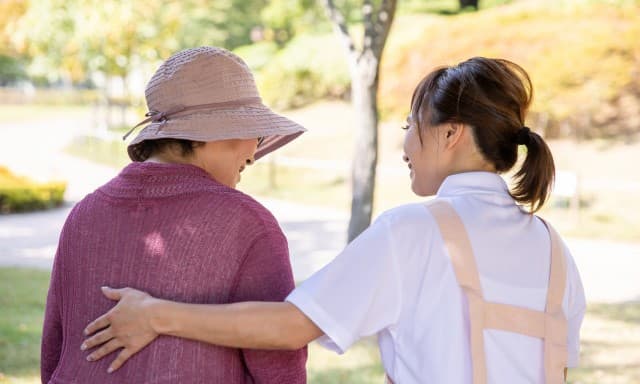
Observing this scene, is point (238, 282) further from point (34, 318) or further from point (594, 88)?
point (594, 88)

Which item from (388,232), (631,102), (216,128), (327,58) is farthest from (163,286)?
(327,58)

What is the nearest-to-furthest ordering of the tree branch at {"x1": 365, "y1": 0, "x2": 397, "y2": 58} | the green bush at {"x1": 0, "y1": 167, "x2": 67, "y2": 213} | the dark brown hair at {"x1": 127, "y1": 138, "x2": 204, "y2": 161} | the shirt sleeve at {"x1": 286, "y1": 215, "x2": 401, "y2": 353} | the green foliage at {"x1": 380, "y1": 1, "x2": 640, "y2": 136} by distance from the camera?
the shirt sleeve at {"x1": 286, "y1": 215, "x2": 401, "y2": 353}, the dark brown hair at {"x1": 127, "y1": 138, "x2": 204, "y2": 161}, the tree branch at {"x1": 365, "y1": 0, "x2": 397, "y2": 58}, the green bush at {"x1": 0, "y1": 167, "x2": 67, "y2": 213}, the green foliage at {"x1": 380, "y1": 1, "x2": 640, "y2": 136}

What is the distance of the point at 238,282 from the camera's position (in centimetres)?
165

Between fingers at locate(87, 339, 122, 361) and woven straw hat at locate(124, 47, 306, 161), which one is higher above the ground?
woven straw hat at locate(124, 47, 306, 161)

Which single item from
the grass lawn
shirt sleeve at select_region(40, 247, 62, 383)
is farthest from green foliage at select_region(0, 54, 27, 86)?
shirt sleeve at select_region(40, 247, 62, 383)

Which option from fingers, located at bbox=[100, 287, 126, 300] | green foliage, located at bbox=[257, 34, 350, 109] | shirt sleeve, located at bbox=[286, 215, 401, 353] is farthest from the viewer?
Answer: green foliage, located at bbox=[257, 34, 350, 109]

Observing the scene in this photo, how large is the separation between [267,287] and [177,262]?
184mm

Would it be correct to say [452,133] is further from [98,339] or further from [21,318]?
[21,318]

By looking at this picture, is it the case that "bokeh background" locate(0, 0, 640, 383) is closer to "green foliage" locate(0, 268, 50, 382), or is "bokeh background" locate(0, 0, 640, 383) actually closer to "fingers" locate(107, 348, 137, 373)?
"green foliage" locate(0, 268, 50, 382)

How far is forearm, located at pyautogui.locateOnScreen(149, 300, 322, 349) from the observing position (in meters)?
1.55

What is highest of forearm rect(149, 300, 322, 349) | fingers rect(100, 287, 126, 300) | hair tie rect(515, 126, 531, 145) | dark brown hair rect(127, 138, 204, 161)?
hair tie rect(515, 126, 531, 145)

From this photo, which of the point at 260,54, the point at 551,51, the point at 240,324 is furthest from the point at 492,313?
the point at 260,54

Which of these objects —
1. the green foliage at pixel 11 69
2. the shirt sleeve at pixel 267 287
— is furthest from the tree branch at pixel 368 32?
the green foliage at pixel 11 69

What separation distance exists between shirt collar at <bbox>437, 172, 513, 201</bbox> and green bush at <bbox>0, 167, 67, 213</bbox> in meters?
13.3
